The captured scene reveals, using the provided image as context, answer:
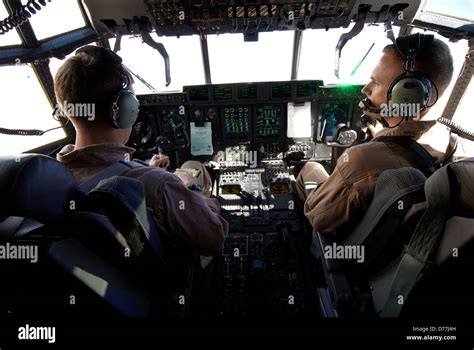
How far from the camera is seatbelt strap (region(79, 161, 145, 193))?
111 centimetres

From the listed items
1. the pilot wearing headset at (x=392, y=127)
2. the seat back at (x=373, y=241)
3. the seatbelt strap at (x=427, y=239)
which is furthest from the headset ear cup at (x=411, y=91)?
the seatbelt strap at (x=427, y=239)

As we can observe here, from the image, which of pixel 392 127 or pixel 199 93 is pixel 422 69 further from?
pixel 199 93

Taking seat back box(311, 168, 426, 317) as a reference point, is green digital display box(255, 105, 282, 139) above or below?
above

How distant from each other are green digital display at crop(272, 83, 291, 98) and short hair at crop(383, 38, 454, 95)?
49.4 inches

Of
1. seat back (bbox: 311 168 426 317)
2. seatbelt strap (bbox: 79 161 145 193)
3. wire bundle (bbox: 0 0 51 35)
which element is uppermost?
wire bundle (bbox: 0 0 51 35)

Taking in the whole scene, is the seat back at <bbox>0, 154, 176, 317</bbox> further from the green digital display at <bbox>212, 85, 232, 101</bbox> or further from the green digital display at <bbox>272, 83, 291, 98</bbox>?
the green digital display at <bbox>272, 83, 291, 98</bbox>

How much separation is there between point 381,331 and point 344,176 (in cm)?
59

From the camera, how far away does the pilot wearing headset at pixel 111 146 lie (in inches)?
45.8

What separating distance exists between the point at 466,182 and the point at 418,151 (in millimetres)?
574

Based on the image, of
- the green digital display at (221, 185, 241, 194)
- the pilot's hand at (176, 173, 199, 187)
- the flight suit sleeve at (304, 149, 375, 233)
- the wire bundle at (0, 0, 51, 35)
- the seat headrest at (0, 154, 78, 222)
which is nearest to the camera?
the seat headrest at (0, 154, 78, 222)

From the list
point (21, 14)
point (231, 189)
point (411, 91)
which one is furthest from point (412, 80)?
point (21, 14)

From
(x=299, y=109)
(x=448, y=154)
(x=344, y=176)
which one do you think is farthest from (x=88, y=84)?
(x=299, y=109)

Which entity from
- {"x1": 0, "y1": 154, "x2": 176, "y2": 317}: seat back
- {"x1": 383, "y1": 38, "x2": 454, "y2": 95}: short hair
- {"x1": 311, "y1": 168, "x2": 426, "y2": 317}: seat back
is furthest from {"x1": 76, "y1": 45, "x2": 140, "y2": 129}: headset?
{"x1": 383, "y1": 38, "x2": 454, "y2": 95}: short hair

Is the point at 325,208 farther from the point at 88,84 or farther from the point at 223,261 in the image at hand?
the point at 88,84
